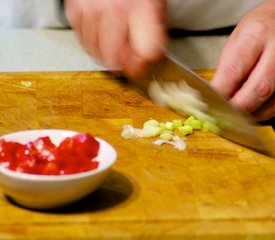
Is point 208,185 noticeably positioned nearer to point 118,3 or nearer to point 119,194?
point 119,194

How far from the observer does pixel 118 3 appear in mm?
1299

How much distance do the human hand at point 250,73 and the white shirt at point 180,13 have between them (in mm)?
318

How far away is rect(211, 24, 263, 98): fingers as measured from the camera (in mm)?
1296

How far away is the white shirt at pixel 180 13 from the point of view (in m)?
1.63

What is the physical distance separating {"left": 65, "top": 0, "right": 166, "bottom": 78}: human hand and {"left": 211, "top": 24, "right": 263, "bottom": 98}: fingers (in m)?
0.13

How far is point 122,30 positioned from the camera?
1.28 m

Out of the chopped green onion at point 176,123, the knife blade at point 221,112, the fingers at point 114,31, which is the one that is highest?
the fingers at point 114,31

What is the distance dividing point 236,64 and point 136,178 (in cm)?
32

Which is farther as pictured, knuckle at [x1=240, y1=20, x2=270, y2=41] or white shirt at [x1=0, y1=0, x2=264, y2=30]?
white shirt at [x1=0, y1=0, x2=264, y2=30]

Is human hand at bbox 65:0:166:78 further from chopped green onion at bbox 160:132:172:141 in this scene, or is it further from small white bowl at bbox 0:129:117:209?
small white bowl at bbox 0:129:117:209

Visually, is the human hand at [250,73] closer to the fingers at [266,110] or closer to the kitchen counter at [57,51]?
the fingers at [266,110]

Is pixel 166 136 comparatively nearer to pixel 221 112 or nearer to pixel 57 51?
pixel 221 112

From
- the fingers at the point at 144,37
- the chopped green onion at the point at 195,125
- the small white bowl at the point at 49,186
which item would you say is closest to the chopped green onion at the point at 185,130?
the chopped green onion at the point at 195,125

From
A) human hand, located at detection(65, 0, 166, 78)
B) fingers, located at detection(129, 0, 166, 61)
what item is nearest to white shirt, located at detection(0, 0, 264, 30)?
human hand, located at detection(65, 0, 166, 78)
